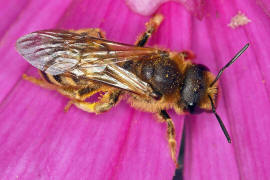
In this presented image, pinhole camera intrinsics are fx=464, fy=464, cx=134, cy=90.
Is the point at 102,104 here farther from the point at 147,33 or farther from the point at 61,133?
the point at 147,33

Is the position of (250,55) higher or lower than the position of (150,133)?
higher

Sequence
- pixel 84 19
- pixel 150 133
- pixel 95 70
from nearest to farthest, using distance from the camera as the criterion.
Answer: pixel 95 70
pixel 150 133
pixel 84 19

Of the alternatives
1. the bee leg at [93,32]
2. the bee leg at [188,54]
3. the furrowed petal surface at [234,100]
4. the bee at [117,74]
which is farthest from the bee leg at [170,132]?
the bee leg at [93,32]

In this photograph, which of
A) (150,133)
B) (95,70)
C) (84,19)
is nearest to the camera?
(95,70)

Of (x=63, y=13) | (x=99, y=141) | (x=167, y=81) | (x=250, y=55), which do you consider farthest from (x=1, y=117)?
(x=250, y=55)

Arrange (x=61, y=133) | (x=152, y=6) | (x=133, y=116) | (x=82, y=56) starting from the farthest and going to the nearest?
(x=152, y=6) → (x=133, y=116) → (x=61, y=133) → (x=82, y=56)

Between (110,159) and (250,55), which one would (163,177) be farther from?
(250,55)

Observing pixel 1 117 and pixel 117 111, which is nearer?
pixel 1 117

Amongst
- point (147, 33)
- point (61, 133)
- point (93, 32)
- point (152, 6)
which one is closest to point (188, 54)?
point (147, 33)
